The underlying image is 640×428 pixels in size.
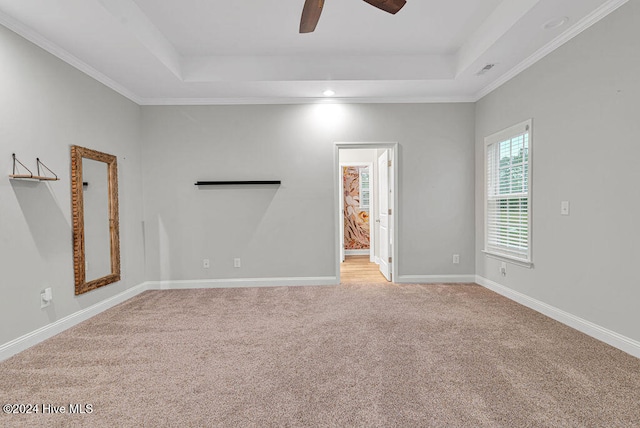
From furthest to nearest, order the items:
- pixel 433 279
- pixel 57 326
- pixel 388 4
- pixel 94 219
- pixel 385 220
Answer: pixel 385 220 → pixel 433 279 → pixel 94 219 → pixel 57 326 → pixel 388 4

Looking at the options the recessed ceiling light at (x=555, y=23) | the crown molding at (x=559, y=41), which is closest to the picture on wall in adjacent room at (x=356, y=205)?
the crown molding at (x=559, y=41)

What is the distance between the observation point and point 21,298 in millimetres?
2592

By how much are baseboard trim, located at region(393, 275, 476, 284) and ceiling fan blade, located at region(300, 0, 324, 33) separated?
337 centimetres

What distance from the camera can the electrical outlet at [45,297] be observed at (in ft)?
9.14

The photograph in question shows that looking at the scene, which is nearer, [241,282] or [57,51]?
[57,51]

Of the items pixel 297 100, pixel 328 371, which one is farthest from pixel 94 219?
pixel 328 371

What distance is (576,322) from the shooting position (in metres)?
2.82


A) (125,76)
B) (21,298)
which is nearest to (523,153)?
(125,76)

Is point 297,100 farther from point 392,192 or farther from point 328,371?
point 328,371

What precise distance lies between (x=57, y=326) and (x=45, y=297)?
1.03 ft

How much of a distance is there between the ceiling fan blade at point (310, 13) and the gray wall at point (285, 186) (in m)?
2.07

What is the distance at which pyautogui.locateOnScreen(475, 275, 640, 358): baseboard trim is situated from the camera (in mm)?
2373

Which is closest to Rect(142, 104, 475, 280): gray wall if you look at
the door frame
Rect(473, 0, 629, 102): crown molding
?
the door frame

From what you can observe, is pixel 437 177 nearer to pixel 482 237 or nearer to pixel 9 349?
pixel 482 237
